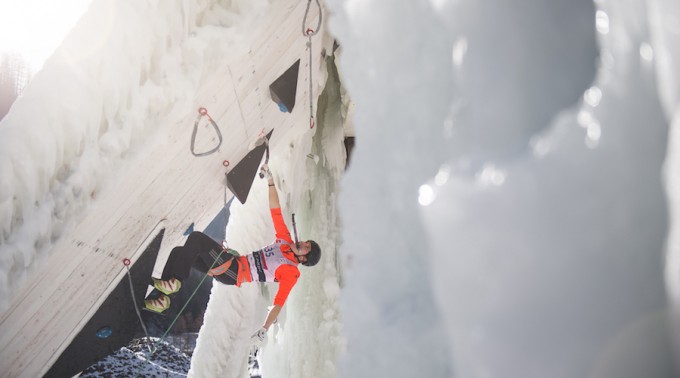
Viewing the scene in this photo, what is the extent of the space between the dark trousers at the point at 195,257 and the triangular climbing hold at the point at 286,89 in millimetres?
930

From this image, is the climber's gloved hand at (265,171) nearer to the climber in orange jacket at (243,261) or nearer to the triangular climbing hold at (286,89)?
the climber in orange jacket at (243,261)

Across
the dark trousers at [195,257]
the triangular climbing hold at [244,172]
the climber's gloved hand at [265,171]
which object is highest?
the triangular climbing hold at [244,172]

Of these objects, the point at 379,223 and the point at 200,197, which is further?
the point at 200,197

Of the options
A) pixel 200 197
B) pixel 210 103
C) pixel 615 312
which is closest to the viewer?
pixel 615 312

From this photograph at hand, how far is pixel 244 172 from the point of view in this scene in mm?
3326

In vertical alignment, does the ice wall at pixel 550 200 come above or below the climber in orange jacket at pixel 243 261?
below

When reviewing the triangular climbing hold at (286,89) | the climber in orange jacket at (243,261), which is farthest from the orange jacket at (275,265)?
the triangular climbing hold at (286,89)

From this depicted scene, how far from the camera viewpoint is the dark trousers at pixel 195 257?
9.66 ft

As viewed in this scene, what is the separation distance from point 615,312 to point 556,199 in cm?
15

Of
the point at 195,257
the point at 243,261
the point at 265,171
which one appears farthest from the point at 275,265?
the point at 265,171

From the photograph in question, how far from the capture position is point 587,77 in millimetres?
721

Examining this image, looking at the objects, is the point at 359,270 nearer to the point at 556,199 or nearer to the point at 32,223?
the point at 556,199

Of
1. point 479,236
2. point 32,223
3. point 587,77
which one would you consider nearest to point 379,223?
point 479,236

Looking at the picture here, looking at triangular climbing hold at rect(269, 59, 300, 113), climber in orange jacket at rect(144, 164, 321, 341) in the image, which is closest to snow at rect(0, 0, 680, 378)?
triangular climbing hold at rect(269, 59, 300, 113)
